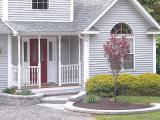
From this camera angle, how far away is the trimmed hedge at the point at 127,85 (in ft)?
66.0

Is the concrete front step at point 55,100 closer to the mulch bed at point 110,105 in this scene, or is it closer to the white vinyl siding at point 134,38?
the mulch bed at point 110,105

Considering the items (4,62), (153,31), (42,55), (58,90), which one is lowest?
(58,90)

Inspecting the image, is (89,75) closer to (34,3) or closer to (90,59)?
(90,59)

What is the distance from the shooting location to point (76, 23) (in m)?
22.5

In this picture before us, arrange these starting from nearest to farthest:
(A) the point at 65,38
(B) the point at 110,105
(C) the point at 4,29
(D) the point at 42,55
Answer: (B) the point at 110,105
(C) the point at 4,29
(D) the point at 42,55
(A) the point at 65,38

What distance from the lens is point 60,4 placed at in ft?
73.7

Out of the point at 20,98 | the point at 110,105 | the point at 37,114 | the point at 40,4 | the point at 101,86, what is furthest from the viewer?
the point at 40,4

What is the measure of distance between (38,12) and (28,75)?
3303 millimetres

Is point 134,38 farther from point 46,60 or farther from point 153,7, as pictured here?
point 153,7

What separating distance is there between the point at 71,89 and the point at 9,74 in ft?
9.81

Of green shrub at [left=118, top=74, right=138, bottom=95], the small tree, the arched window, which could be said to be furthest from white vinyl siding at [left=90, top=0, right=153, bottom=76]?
the small tree

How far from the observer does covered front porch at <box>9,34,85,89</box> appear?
20781mm

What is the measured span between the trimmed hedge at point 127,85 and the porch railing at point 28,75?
252 cm

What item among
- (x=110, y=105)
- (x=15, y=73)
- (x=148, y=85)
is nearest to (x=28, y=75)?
(x=15, y=73)
